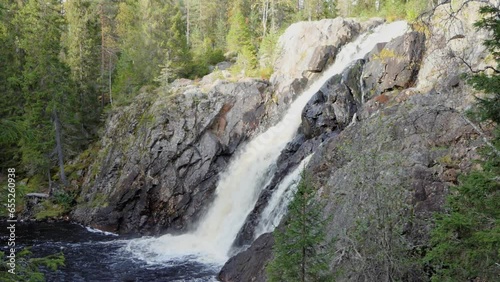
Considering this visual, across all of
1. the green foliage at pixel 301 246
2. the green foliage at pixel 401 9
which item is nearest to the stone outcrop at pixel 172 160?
the green foliage at pixel 401 9

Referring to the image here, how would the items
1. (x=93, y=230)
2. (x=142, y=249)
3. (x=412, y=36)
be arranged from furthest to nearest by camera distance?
(x=93, y=230) < (x=142, y=249) < (x=412, y=36)

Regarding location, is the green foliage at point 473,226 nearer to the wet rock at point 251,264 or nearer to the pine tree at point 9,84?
the wet rock at point 251,264

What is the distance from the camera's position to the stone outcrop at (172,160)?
24750 millimetres

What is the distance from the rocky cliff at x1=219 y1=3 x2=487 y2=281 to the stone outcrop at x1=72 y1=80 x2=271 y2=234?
5654mm

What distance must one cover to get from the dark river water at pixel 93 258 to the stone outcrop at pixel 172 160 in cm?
202

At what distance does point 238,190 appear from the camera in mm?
22703

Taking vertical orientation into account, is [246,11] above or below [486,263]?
above

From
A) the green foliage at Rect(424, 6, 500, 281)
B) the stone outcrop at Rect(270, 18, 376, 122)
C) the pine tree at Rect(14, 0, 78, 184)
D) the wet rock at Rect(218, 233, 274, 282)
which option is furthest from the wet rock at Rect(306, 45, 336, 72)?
the pine tree at Rect(14, 0, 78, 184)

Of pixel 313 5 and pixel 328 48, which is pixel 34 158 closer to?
pixel 328 48

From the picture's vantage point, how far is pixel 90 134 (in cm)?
3425

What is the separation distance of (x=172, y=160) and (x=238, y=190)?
5.78m

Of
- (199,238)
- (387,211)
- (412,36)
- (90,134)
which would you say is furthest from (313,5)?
(387,211)

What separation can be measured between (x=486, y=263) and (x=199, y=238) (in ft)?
56.0

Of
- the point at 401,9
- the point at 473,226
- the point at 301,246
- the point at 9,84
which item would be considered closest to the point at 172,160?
the point at 9,84
